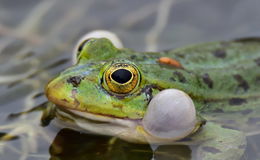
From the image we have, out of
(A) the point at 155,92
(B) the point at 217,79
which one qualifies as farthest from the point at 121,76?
(B) the point at 217,79

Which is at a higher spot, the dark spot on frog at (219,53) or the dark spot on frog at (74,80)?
the dark spot on frog at (219,53)

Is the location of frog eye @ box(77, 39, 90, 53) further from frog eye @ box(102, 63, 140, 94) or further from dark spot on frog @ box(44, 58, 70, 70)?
dark spot on frog @ box(44, 58, 70, 70)

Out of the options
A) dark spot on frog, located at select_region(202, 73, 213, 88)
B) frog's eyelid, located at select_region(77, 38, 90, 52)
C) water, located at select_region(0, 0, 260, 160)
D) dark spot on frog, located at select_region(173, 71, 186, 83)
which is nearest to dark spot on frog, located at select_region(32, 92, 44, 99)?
water, located at select_region(0, 0, 260, 160)

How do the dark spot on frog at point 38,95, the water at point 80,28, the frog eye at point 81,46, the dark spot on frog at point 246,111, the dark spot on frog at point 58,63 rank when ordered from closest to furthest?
the frog eye at point 81,46 < the dark spot on frog at point 246,111 < the dark spot on frog at point 38,95 < the water at point 80,28 < the dark spot on frog at point 58,63

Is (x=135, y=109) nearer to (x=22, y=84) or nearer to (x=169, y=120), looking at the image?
(x=169, y=120)

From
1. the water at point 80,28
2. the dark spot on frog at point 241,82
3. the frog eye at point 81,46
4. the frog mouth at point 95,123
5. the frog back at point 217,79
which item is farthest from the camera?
the water at point 80,28

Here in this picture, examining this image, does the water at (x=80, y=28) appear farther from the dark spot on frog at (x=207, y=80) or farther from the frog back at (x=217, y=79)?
the dark spot on frog at (x=207, y=80)

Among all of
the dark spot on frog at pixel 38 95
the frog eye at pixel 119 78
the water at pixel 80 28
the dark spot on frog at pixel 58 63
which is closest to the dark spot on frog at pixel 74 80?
the frog eye at pixel 119 78

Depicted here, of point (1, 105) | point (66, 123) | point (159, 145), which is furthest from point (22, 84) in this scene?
point (159, 145)
